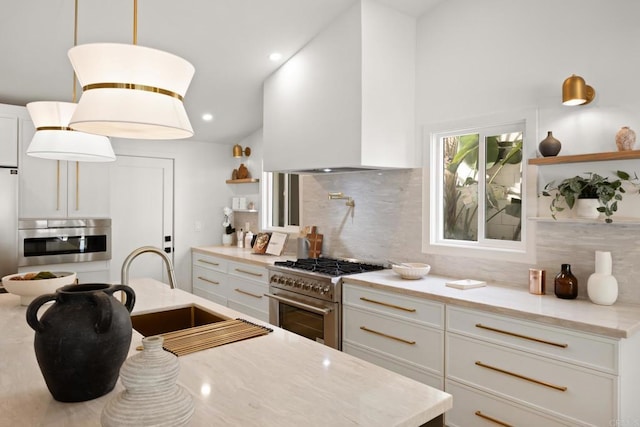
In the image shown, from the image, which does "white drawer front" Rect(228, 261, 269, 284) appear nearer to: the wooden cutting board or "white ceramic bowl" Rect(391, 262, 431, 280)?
the wooden cutting board

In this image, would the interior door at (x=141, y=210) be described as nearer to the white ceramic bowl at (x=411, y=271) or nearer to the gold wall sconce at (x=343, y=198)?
the gold wall sconce at (x=343, y=198)

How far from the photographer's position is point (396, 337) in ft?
9.49

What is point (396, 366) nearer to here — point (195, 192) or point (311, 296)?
point (311, 296)

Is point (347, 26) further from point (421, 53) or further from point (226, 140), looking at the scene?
point (226, 140)

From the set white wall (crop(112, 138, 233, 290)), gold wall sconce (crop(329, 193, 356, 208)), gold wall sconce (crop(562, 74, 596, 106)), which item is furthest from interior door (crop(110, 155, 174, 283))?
gold wall sconce (crop(562, 74, 596, 106))

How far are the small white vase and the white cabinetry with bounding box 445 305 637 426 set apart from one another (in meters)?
0.70

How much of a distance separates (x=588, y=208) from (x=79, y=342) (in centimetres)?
247

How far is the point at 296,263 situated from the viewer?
3.81 m

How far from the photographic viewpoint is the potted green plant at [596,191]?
2.33m

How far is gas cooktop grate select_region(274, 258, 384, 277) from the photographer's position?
11.0 feet

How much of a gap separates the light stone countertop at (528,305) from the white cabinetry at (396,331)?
8 cm

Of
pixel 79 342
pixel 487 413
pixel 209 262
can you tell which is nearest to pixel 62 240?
pixel 209 262

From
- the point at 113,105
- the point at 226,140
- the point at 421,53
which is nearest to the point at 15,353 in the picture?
the point at 113,105

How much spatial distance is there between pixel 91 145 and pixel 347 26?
213 centimetres
